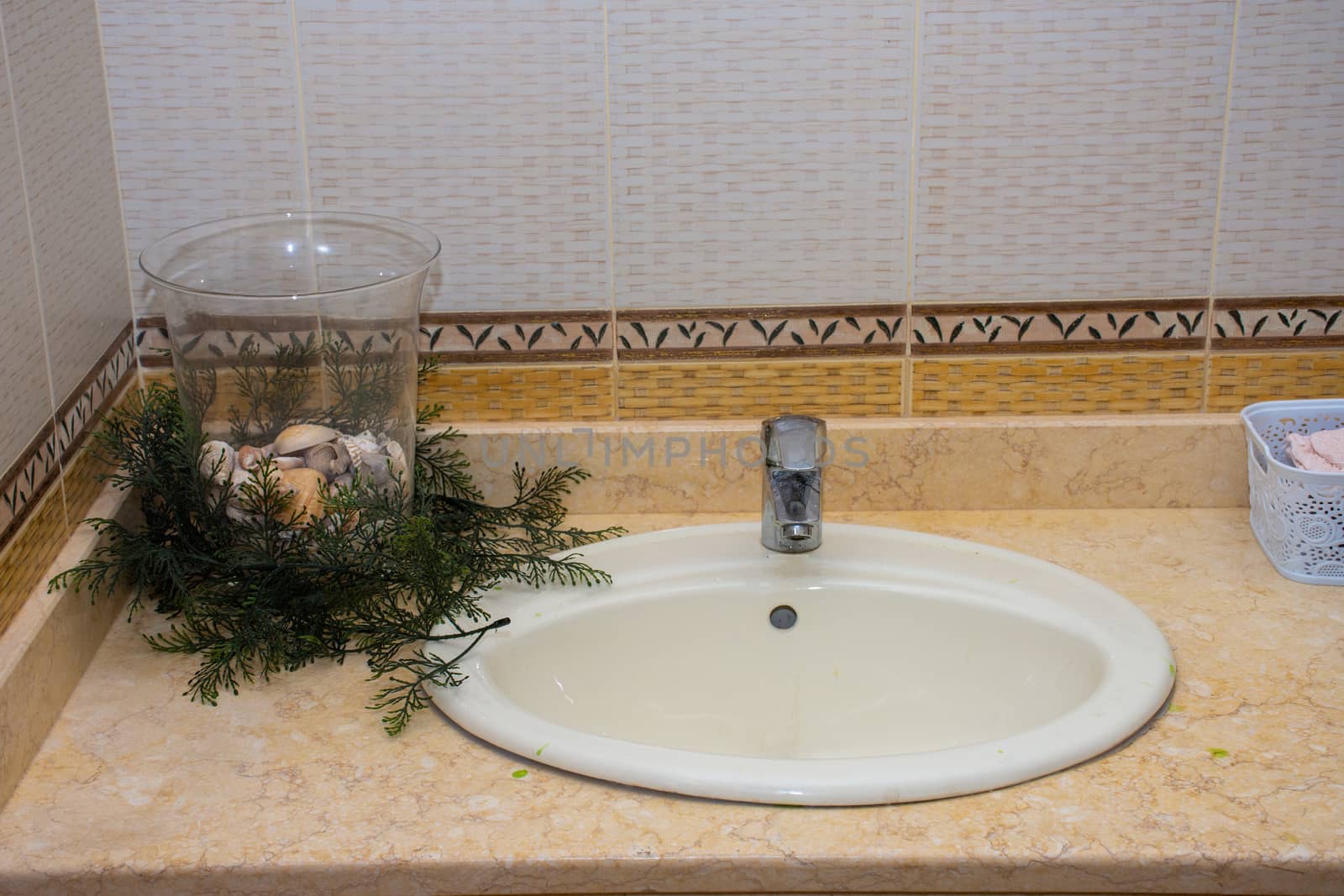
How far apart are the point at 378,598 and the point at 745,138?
593 mm

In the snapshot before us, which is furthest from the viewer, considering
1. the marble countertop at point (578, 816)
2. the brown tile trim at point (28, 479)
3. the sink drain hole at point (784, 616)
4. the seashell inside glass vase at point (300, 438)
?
the sink drain hole at point (784, 616)

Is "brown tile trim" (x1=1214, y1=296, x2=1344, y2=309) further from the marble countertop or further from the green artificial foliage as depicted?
the green artificial foliage

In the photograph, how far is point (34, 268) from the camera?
44.8 inches

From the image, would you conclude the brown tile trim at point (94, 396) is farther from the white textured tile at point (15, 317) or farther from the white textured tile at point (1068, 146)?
the white textured tile at point (1068, 146)

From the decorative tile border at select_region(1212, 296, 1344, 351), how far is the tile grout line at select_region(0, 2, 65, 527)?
116 cm

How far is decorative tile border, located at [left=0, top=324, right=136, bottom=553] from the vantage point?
1078mm

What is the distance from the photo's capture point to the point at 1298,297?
4.57ft

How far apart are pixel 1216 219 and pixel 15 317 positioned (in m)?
1.16

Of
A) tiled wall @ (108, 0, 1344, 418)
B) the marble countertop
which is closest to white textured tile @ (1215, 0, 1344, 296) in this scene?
tiled wall @ (108, 0, 1344, 418)

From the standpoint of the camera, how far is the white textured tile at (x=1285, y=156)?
130 cm

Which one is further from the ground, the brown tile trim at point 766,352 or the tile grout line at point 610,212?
the tile grout line at point 610,212

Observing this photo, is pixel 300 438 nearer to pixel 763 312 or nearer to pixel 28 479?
pixel 28 479

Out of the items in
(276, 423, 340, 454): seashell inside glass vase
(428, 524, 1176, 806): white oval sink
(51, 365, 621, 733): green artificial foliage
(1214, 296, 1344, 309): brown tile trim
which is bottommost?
(428, 524, 1176, 806): white oval sink

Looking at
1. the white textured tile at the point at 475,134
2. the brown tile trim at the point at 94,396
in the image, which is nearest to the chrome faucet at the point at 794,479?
the white textured tile at the point at 475,134
